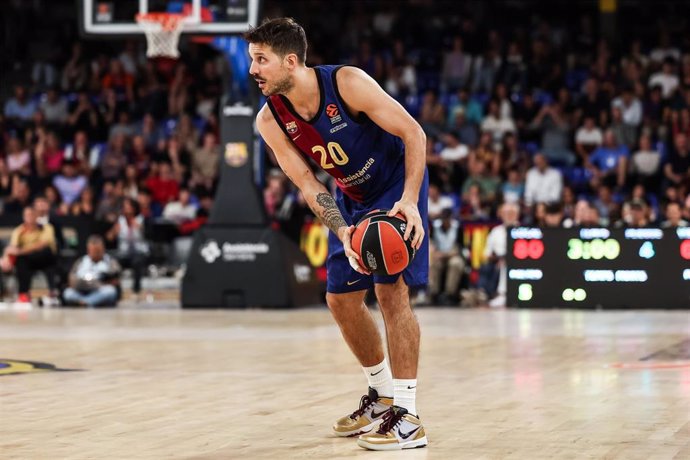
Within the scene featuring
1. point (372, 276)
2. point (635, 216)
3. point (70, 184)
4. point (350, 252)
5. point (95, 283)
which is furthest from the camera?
point (70, 184)

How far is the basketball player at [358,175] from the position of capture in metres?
5.63

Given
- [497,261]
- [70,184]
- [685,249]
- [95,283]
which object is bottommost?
[95,283]

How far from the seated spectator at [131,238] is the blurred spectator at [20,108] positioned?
5320 mm

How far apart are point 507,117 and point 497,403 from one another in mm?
15260

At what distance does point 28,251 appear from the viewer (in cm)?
1788

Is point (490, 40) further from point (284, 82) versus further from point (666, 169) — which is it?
point (284, 82)

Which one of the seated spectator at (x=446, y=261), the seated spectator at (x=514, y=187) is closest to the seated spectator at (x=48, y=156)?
the seated spectator at (x=446, y=261)

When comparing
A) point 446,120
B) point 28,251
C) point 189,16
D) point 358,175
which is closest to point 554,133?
point 446,120

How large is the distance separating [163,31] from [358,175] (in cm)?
1047

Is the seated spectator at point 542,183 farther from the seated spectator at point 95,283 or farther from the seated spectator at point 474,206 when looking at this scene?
the seated spectator at point 95,283

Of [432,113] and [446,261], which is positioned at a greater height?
[432,113]

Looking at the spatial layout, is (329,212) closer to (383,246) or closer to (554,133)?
(383,246)

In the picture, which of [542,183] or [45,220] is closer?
[45,220]

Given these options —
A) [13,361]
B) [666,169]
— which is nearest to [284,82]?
[13,361]
